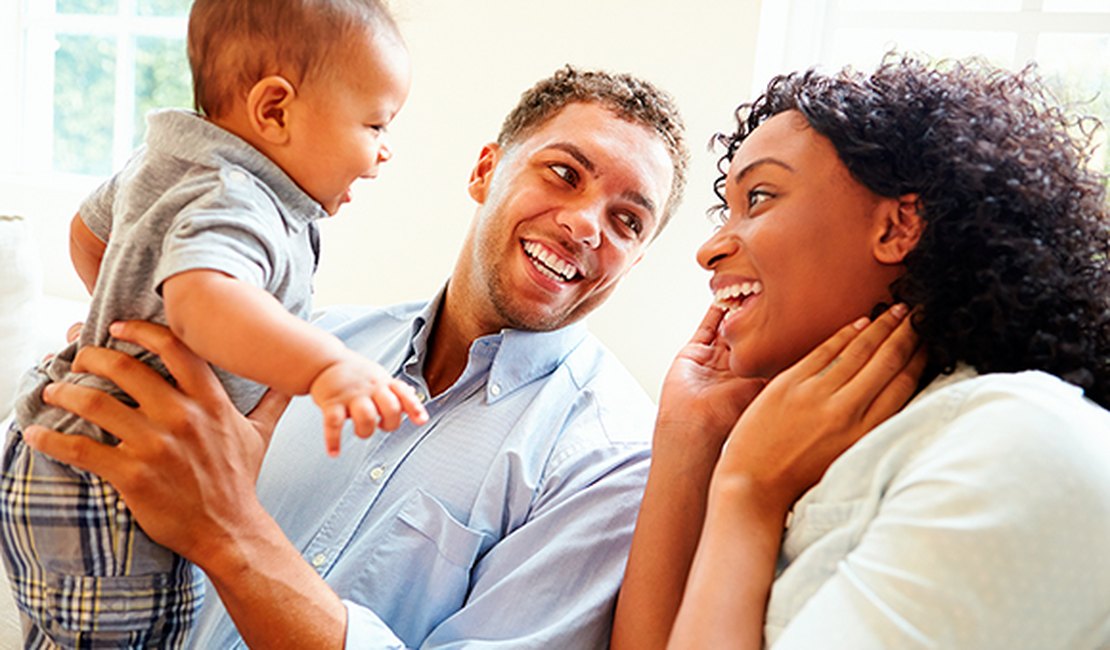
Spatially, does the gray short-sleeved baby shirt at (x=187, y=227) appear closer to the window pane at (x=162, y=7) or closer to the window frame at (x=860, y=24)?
the window frame at (x=860, y=24)

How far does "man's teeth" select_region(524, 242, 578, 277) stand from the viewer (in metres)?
1.71

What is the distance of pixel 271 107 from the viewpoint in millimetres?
1213

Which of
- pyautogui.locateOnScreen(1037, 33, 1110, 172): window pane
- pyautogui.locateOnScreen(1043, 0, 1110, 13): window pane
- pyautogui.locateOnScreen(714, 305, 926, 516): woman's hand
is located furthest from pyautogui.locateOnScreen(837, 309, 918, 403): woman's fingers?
pyautogui.locateOnScreen(1043, 0, 1110, 13): window pane

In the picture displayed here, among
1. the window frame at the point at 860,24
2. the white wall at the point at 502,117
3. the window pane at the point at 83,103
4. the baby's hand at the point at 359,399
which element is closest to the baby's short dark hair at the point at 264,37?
the baby's hand at the point at 359,399

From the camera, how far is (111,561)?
121 centimetres

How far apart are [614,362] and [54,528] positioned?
0.93 m

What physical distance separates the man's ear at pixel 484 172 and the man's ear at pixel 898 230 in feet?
2.88

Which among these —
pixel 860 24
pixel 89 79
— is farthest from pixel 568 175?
pixel 89 79

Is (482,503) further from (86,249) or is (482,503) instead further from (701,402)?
(86,249)

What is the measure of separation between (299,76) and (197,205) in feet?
0.65

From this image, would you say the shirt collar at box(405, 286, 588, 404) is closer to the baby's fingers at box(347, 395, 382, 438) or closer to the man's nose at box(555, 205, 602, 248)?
the man's nose at box(555, 205, 602, 248)

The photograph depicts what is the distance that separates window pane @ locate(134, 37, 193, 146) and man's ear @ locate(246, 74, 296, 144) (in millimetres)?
3133

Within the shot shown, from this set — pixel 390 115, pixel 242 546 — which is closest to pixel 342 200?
pixel 390 115

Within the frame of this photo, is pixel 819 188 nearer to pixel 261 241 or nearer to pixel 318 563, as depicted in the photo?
pixel 261 241
